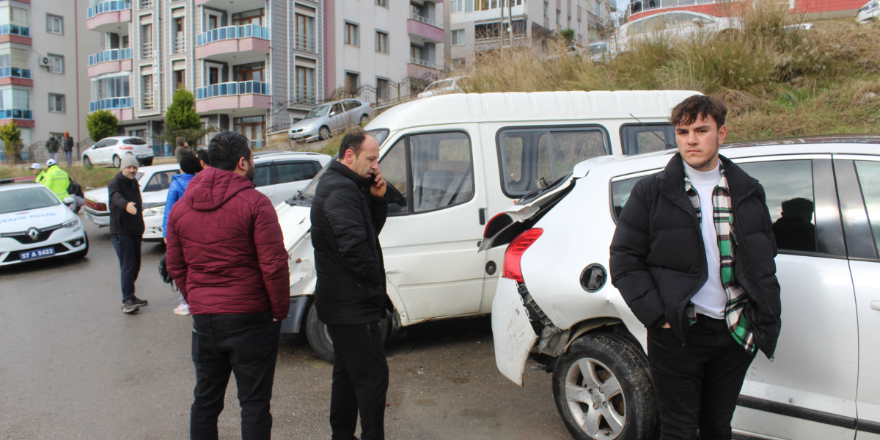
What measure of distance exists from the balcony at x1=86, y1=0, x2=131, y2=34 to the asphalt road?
130 ft

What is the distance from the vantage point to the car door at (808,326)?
262 centimetres

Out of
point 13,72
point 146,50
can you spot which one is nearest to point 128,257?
point 146,50

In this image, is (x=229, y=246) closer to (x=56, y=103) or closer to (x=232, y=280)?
(x=232, y=280)

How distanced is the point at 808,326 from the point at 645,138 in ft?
11.1

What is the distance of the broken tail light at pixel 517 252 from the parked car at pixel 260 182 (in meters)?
8.14

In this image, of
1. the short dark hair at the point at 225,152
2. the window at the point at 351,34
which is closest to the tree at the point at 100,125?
the window at the point at 351,34

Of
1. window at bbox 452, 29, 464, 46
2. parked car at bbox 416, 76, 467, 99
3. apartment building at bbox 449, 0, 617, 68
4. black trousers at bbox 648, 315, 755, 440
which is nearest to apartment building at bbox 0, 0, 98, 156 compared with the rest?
apartment building at bbox 449, 0, 617, 68

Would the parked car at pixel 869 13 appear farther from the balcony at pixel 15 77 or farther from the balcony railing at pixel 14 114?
the balcony at pixel 15 77

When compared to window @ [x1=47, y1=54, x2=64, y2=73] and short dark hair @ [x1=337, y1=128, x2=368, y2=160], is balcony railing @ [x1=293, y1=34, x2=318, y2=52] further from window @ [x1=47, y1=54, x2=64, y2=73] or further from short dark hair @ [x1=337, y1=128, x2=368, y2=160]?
short dark hair @ [x1=337, y1=128, x2=368, y2=160]

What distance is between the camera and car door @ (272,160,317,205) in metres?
11.3

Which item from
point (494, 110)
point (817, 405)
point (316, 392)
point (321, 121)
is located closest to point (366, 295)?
point (316, 392)

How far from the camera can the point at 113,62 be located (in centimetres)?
4088

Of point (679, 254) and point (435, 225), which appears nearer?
point (679, 254)

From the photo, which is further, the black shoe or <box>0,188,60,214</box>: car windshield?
<box>0,188,60,214</box>: car windshield
